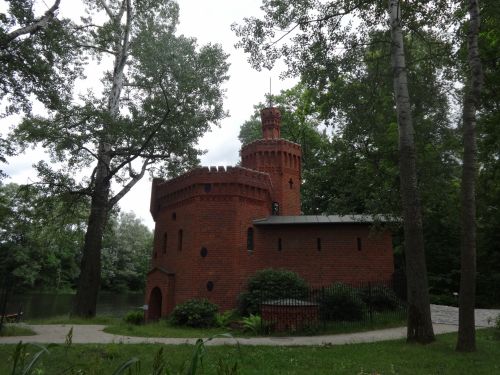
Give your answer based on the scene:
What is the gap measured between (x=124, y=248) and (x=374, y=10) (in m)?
48.2

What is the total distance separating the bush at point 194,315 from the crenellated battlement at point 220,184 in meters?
5.74

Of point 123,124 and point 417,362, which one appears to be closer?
point 417,362

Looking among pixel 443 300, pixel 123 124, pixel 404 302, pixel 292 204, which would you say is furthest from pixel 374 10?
pixel 443 300

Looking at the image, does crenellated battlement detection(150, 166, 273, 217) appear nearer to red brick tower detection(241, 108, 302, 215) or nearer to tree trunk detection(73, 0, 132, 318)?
tree trunk detection(73, 0, 132, 318)

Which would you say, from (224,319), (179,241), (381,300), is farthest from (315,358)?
(179,241)

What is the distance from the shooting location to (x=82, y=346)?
9.32 meters

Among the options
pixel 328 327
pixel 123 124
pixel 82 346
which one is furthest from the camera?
pixel 123 124

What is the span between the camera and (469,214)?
28.8ft

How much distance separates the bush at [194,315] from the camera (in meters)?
15.6

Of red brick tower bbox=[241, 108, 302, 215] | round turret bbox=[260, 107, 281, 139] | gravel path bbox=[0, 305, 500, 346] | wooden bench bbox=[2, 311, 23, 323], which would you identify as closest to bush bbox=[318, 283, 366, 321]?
gravel path bbox=[0, 305, 500, 346]

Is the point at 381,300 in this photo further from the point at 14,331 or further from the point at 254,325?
the point at 14,331

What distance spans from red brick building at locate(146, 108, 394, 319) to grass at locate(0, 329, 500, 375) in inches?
344

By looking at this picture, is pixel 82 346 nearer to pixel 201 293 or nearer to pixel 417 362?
pixel 417 362

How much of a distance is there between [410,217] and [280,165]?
16.4 meters
